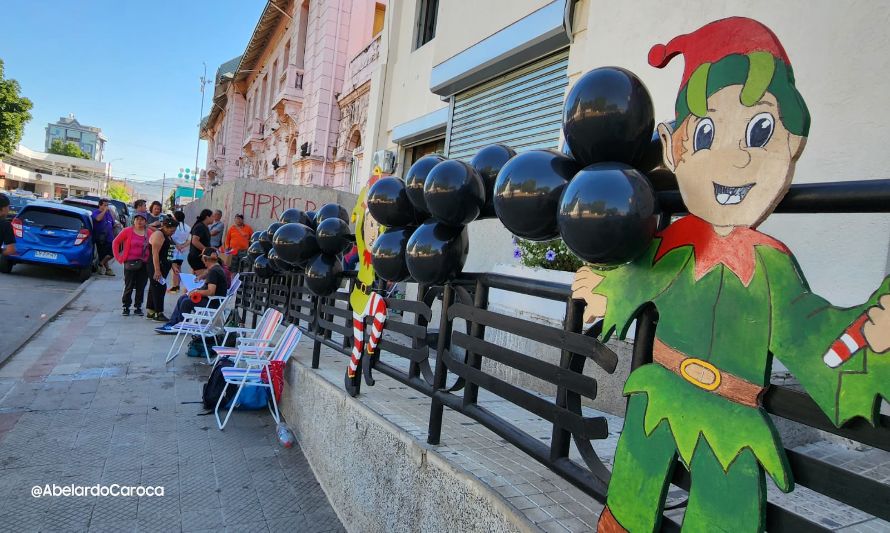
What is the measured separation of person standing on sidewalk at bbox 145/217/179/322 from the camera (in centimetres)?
848

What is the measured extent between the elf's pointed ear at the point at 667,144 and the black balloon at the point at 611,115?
5cm

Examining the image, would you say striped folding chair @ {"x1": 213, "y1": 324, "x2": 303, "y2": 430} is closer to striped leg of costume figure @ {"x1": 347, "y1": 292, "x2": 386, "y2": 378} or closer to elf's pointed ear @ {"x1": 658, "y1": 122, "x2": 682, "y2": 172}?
striped leg of costume figure @ {"x1": 347, "y1": 292, "x2": 386, "y2": 378}

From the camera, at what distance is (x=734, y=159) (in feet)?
5.05

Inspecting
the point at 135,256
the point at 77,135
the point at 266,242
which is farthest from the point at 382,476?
the point at 77,135

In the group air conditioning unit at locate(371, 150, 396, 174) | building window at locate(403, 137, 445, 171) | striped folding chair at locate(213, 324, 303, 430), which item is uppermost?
building window at locate(403, 137, 445, 171)

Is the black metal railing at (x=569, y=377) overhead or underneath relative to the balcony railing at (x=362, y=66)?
underneath

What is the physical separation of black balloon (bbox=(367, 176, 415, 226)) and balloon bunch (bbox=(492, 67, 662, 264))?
136 cm

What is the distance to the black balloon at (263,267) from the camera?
20.5ft

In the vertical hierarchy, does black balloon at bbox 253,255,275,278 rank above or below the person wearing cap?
above

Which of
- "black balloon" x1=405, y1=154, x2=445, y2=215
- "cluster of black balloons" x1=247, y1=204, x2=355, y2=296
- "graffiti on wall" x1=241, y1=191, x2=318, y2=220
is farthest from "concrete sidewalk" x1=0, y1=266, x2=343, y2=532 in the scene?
"graffiti on wall" x1=241, y1=191, x2=318, y2=220

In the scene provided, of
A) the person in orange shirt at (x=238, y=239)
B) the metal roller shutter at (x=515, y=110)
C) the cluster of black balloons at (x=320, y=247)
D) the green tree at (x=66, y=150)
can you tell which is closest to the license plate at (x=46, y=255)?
the person in orange shirt at (x=238, y=239)

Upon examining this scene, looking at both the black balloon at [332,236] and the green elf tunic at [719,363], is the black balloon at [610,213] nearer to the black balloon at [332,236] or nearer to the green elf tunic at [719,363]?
the green elf tunic at [719,363]

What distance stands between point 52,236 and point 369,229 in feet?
35.2

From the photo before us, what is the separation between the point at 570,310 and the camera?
2100mm
